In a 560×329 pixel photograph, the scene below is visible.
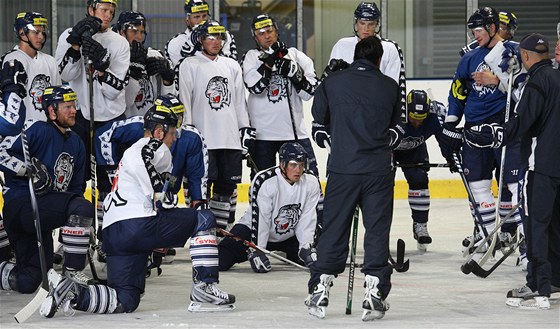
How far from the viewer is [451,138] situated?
22.1 feet

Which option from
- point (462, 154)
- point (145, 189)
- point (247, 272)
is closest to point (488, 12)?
point (462, 154)

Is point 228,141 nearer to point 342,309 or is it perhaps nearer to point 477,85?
point 477,85

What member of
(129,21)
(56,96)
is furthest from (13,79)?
(129,21)

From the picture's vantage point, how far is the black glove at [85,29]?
6.15 m

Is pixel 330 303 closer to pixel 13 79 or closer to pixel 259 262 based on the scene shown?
pixel 259 262

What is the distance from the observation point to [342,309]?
16.9 ft

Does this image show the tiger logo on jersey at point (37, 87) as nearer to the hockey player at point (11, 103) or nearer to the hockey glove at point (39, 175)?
the hockey player at point (11, 103)

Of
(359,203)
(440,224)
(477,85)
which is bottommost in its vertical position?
(440,224)

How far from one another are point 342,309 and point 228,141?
1793mm

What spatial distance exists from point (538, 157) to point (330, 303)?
3.52 feet

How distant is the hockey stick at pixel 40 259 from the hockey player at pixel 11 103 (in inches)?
5.0

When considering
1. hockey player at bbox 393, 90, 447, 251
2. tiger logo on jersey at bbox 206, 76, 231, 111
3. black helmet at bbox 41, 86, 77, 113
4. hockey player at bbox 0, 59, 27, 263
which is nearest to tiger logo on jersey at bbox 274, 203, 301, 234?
tiger logo on jersey at bbox 206, 76, 231, 111

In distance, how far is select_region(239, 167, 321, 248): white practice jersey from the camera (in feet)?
20.4

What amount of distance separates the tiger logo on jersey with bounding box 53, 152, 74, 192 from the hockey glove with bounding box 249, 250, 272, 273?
1102 millimetres
